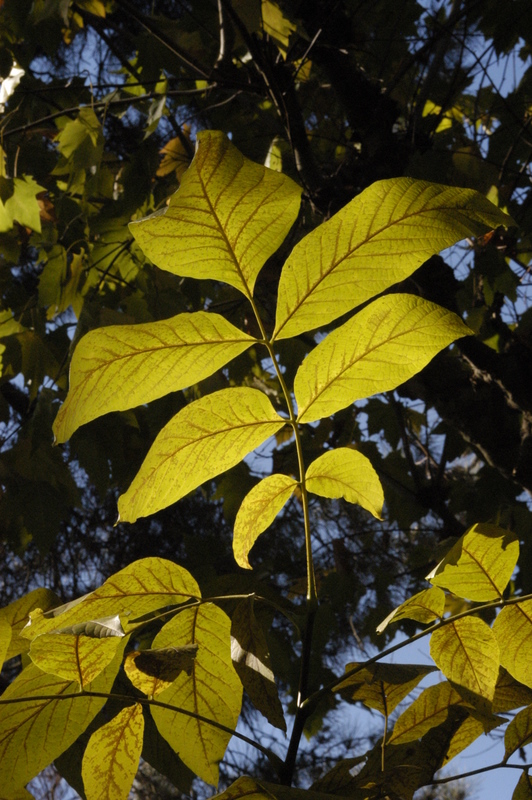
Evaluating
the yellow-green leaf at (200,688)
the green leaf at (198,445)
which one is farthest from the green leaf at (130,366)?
the yellow-green leaf at (200,688)

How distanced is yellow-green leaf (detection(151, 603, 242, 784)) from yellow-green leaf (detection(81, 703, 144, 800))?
21 millimetres

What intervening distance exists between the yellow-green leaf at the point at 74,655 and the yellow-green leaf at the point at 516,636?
21 cm

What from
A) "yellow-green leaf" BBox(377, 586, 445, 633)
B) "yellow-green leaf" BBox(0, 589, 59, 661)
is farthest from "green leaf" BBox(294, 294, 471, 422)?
"yellow-green leaf" BBox(0, 589, 59, 661)

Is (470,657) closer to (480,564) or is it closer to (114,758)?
(480,564)

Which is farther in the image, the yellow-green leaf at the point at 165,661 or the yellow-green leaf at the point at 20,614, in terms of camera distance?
the yellow-green leaf at the point at 20,614

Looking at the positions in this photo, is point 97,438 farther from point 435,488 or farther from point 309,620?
point 309,620

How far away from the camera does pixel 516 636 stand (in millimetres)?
351

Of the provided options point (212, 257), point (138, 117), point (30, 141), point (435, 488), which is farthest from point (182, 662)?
point (138, 117)

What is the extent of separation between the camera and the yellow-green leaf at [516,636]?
347 millimetres

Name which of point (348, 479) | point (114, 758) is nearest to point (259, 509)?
point (348, 479)

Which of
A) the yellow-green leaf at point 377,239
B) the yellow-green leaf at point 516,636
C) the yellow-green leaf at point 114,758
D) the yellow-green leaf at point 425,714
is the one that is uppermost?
the yellow-green leaf at point 377,239

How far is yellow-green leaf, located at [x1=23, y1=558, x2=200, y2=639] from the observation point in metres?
0.35

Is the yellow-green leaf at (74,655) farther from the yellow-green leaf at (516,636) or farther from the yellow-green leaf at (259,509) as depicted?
the yellow-green leaf at (516,636)

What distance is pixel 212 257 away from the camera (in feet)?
1.10
